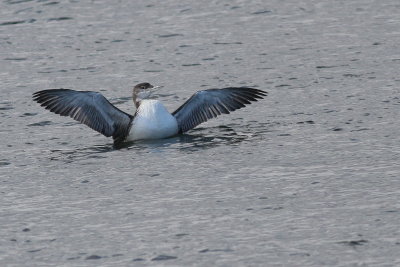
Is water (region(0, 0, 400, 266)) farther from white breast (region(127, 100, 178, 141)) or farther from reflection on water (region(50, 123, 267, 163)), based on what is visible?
white breast (region(127, 100, 178, 141))

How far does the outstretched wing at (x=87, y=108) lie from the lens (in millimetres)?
19641

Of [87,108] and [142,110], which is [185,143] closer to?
[142,110]

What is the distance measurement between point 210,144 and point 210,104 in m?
1.87

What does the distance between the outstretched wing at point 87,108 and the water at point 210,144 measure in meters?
0.28

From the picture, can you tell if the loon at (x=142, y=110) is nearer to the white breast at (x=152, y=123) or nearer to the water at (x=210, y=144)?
the white breast at (x=152, y=123)

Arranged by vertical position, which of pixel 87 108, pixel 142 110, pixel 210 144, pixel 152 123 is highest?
pixel 87 108

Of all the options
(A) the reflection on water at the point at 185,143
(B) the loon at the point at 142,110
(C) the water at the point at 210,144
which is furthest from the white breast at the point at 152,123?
(C) the water at the point at 210,144

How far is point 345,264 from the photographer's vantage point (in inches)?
485

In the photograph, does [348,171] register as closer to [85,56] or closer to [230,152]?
[230,152]

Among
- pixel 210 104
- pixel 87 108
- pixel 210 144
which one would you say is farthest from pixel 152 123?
pixel 210 104

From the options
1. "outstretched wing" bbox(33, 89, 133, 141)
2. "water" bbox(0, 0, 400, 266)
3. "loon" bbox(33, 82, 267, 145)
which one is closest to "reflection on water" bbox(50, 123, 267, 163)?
"water" bbox(0, 0, 400, 266)

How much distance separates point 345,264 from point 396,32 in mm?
14110

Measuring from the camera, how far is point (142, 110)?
63.7ft

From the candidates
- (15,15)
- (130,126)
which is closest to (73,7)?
(15,15)
